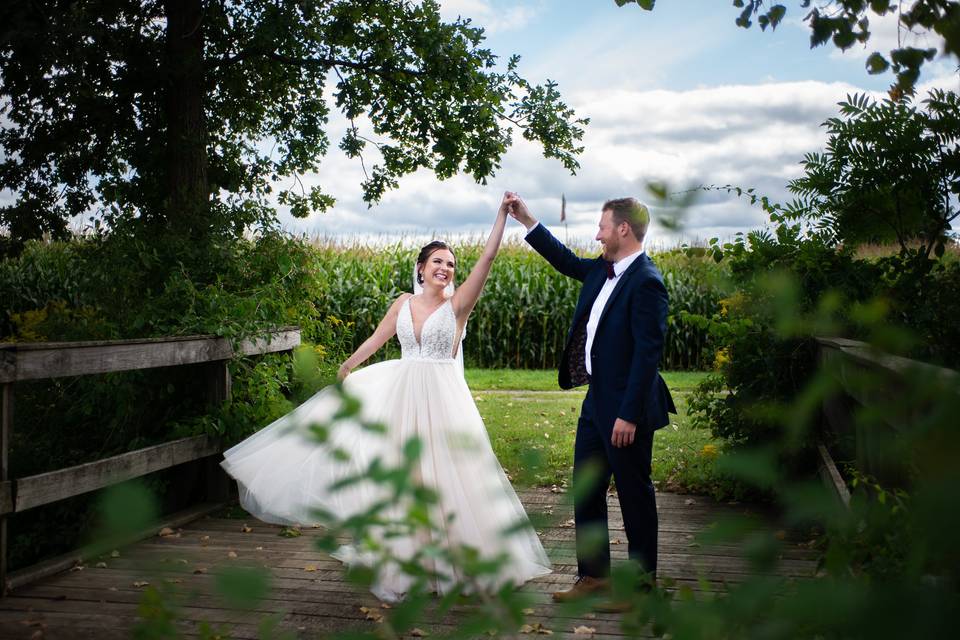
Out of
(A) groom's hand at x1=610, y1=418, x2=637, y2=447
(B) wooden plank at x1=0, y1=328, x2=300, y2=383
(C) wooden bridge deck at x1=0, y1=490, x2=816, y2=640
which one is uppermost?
(B) wooden plank at x1=0, y1=328, x2=300, y2=383

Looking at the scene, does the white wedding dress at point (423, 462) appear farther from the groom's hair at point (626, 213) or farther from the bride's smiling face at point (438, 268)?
the groom's hair at point (626, 213)

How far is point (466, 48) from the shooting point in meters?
8.86

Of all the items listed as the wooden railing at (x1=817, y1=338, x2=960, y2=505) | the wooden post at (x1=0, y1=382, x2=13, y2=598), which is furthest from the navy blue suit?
the wooden post at (x1=0, y1=382, x2=13, y2=598)

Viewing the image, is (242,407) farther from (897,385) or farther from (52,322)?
(897,385)

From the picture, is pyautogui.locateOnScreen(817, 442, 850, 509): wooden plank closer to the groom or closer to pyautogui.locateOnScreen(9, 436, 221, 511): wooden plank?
the groom

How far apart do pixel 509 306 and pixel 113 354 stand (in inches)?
500

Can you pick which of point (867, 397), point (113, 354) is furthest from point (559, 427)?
point (867, 397)

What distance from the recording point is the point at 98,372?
5.29 m

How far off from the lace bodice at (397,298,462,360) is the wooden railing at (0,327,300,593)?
1776mm

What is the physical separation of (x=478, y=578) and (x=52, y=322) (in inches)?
311

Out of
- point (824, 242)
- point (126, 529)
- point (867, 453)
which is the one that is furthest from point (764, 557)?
point (824, 242)

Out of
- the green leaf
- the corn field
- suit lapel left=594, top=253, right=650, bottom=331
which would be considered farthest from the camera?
the corn field

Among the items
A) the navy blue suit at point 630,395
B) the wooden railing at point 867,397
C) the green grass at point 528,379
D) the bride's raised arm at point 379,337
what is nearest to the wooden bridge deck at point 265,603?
the navy blue suit at point 630,395

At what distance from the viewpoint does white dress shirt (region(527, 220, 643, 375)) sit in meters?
4.54
